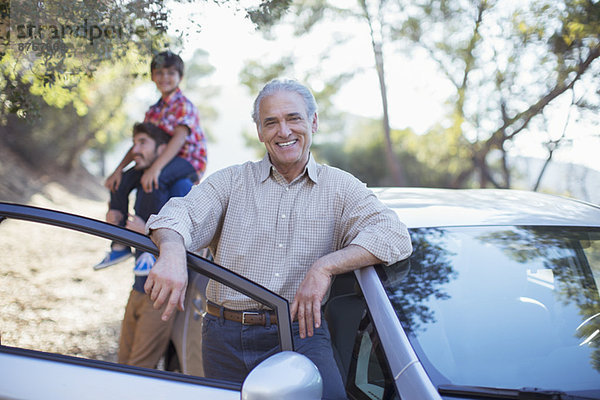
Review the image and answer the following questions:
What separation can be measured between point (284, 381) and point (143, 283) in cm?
239

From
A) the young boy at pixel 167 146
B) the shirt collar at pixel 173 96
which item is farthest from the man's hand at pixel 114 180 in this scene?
the shirt collar at pixel 173 96

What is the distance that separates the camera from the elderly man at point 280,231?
1997 mm

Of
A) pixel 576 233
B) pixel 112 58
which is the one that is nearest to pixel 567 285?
pixel 576 233

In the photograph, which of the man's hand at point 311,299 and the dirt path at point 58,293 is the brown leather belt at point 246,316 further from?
the dirt path at point 58,293

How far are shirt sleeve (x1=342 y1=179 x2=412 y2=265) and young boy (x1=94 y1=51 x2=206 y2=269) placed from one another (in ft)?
6.23

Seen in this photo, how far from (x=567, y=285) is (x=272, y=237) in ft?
3.76

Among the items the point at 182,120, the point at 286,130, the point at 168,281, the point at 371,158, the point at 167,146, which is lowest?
the point at 168,281

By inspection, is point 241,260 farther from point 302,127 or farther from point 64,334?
point 64,334

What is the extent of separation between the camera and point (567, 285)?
2.08 meters

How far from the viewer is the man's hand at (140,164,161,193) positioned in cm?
378

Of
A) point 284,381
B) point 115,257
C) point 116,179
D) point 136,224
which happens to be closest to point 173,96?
point 116,179

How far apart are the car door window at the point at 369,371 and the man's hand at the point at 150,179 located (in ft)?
7.46

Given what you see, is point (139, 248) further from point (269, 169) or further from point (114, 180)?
point (114, 180)

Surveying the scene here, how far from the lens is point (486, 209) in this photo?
2.39 metres
